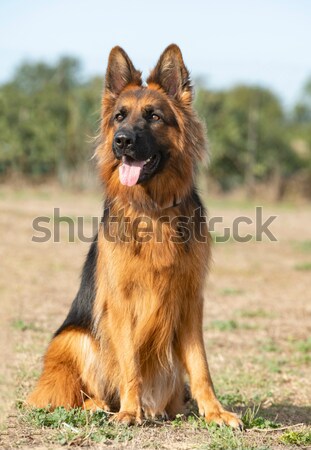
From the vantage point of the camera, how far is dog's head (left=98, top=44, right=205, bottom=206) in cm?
544

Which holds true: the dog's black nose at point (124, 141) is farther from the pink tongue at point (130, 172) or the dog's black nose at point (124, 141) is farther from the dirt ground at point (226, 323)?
the dirt ground at point (226, 323)

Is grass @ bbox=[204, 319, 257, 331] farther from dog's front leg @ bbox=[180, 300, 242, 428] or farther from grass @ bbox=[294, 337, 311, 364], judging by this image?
dog's front leg @ bbox=[180, 300, 242, 428]

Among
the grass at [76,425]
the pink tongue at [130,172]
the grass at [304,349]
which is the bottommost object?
the grass at [76,425]

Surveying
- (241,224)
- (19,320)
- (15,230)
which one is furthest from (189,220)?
(241,224)

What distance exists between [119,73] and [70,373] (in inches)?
107

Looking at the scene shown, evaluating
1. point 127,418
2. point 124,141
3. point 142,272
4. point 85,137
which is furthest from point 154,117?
point 85,137

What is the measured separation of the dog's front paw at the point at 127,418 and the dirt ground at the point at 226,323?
10 centimetres

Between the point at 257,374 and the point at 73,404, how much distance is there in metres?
2.86

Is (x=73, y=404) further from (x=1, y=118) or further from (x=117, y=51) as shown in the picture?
(x=1, y=118)

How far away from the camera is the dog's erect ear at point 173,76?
5.75 meters

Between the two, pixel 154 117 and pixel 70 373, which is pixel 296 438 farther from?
pixel 154 117

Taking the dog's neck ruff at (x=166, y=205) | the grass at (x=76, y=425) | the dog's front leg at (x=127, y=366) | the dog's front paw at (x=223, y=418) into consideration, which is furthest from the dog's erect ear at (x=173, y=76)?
the grass at (x=76, y=425)

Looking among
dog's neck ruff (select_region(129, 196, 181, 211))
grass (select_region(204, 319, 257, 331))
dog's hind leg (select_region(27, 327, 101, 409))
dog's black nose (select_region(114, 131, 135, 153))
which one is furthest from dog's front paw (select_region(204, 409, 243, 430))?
grass (select_region(204, 319, 257, 331))

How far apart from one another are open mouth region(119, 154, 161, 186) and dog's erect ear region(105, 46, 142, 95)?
0.79m
